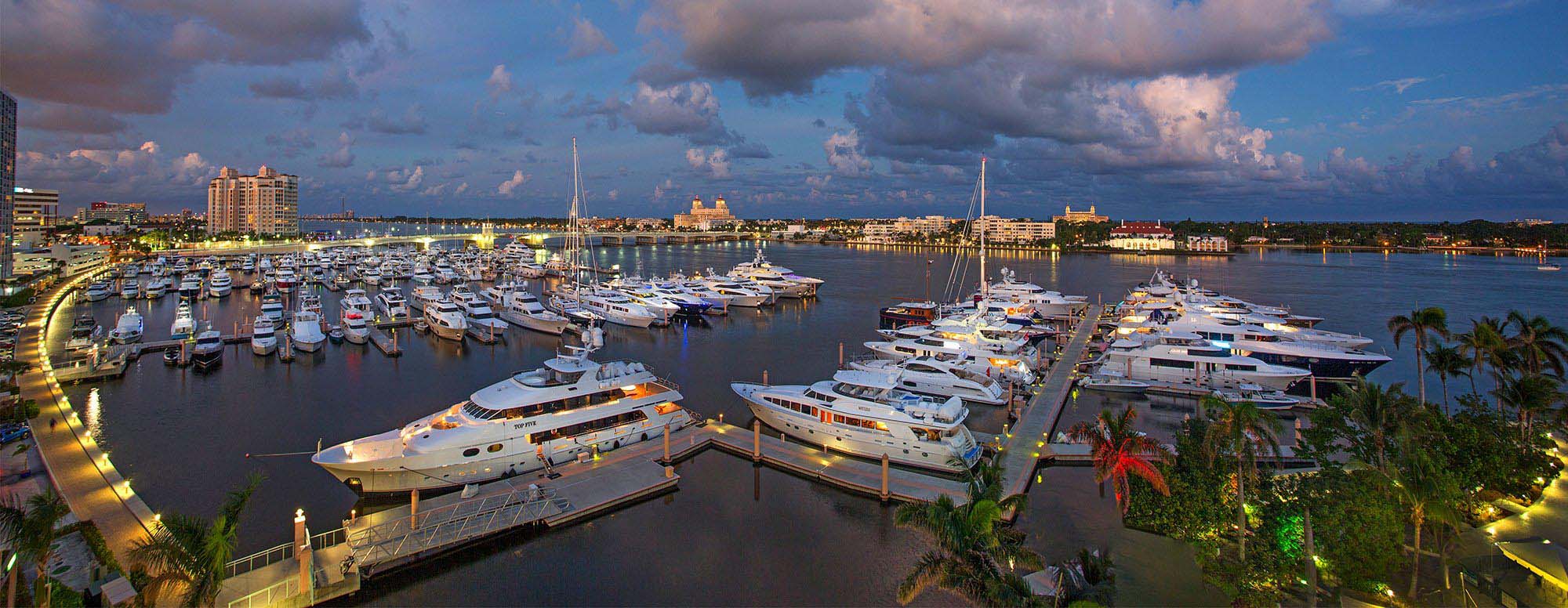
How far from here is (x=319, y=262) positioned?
87812mm


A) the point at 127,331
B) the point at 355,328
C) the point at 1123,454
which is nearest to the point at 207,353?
the point at 355,328

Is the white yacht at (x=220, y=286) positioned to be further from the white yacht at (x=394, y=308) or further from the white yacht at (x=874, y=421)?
the white yacht at (x=874, y=421)

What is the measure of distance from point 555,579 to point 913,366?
17.4 meters

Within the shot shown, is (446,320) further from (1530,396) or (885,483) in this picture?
(1530,396)

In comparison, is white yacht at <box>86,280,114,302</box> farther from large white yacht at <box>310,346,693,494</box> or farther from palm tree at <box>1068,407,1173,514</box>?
palm tree at <box>1068,407,1173,514</box>

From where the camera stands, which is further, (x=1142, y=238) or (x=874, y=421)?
(x=1142, y=238)

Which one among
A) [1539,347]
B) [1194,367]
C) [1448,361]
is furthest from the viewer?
[1194,367]

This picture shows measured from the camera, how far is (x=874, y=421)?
19.8 m

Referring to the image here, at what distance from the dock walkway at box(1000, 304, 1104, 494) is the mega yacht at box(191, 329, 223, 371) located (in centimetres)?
3514

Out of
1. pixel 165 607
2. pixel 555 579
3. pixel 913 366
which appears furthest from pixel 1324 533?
pixel 165 607

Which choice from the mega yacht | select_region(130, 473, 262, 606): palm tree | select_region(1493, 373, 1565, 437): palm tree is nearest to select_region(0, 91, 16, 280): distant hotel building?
the mega yacht

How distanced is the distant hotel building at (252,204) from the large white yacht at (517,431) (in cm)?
17362

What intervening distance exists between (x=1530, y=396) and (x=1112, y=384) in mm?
13795

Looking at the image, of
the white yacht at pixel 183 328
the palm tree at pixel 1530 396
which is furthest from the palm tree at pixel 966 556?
the white yacht at pixel 183 328
